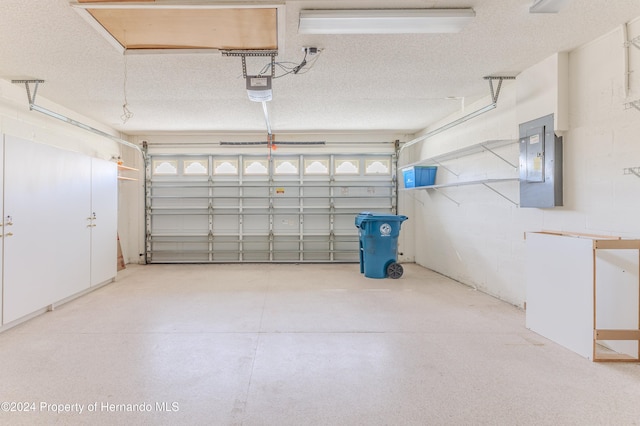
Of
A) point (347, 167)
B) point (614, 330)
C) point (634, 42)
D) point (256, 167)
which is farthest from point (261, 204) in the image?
point (634, 42)

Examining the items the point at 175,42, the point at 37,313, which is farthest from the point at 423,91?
the point at 37,313

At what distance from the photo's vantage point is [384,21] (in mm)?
2459

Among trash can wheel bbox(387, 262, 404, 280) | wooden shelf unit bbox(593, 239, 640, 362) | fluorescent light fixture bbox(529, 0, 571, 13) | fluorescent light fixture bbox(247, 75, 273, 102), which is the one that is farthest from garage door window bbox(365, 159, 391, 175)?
wooden shelf unit bbox(593, 239, 640, 362)

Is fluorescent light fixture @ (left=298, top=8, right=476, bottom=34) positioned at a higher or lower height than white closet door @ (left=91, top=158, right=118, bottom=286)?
higher

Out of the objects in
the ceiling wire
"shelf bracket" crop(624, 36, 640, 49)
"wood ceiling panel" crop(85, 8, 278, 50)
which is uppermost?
the ceiling wire

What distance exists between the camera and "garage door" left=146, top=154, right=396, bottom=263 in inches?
267

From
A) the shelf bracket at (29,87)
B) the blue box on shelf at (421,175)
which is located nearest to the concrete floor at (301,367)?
the blue box on shelf at (421,175)

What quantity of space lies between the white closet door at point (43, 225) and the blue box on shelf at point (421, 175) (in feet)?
17.1

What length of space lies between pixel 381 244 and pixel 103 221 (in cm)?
451

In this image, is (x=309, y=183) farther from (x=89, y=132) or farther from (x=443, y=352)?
(x=443, y=352)

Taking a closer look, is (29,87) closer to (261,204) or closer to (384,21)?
(261,204)

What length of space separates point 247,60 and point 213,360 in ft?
9.59

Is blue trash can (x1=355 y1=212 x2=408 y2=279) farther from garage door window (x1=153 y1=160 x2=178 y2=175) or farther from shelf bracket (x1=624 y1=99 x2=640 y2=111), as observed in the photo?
garage door window (x1=153 y1=160 x2=178 y2=175)

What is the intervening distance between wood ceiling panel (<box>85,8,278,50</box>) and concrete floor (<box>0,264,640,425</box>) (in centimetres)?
276
